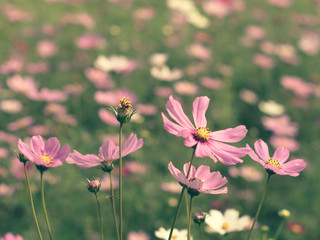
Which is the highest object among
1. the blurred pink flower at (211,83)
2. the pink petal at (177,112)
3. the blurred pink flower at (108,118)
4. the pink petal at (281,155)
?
the pink petal at (177,112)

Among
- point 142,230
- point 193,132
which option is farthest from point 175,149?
point 193,132

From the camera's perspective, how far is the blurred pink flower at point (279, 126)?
2.64 metres

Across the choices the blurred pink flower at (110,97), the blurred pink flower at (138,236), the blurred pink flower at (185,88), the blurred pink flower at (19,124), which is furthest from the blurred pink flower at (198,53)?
the blurred pink flower at (138,236)

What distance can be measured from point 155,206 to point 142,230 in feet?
0.56

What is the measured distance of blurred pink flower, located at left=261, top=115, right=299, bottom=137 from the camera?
2637 mm

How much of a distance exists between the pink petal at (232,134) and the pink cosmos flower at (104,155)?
17 centimetres

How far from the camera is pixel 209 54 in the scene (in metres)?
3.24

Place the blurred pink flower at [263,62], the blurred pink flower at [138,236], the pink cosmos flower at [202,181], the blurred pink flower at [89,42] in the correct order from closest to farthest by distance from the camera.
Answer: the pink cosmos flower at [202,181] < the blurred pink flower at [138,236] < the blurred pink flower at [89,42] < the blurred pink flower at [263,62]

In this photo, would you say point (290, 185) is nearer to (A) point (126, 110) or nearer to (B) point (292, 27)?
(A) point (126, 110)

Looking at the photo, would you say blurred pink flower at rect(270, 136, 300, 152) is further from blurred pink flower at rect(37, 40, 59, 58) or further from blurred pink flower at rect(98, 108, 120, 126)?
blurred pink flower at rect(37, 40, 59, 58)

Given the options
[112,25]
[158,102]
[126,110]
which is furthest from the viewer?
[112,25]

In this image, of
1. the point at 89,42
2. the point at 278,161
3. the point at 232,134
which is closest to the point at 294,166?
the point at 278,161

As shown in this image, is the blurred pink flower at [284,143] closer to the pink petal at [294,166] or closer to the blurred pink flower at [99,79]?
the blurred pink flower at [99,79]

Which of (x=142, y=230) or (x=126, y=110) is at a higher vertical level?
(x=126, y=110)
